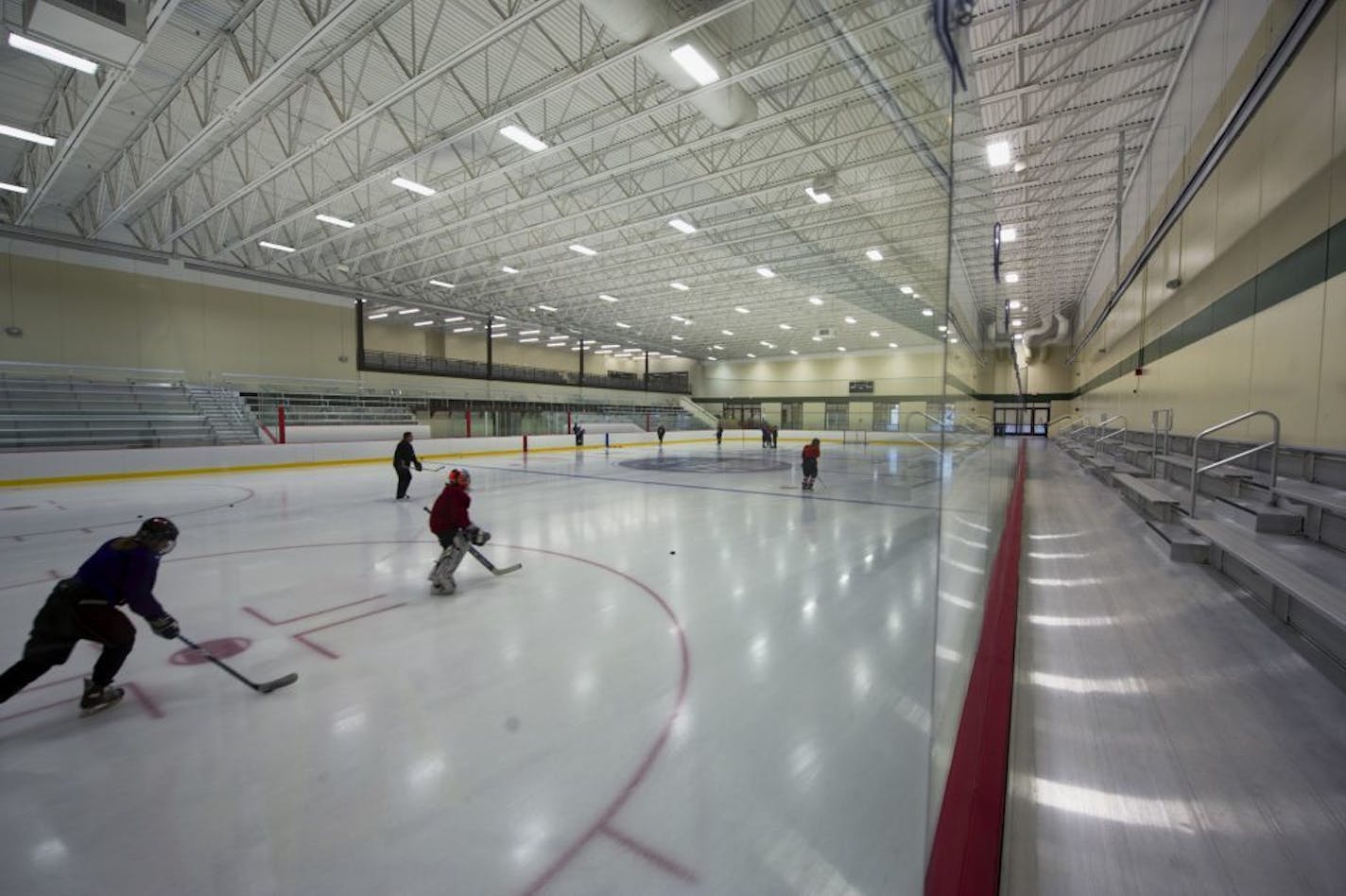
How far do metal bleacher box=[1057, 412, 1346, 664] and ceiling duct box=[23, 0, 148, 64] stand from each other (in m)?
13.1

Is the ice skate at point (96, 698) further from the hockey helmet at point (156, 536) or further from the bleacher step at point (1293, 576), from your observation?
the bleacher step at point (1293, 576)

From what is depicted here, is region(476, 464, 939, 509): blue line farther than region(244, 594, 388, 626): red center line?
Yes

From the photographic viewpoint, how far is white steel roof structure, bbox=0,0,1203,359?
764 cm

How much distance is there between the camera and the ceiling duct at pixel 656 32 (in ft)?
23.5

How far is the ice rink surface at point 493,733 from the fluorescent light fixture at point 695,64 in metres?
7.24

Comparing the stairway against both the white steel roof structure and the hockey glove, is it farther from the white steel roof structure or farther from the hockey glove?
the hockey glove

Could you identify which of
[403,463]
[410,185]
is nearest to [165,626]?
[403,463]

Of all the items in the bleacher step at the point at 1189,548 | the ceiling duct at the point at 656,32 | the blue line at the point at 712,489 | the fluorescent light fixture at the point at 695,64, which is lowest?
the blue line at the point at 712,489

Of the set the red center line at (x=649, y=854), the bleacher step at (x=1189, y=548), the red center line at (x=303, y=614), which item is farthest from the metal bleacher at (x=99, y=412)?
the bleacher step at (x=1189, y=548)

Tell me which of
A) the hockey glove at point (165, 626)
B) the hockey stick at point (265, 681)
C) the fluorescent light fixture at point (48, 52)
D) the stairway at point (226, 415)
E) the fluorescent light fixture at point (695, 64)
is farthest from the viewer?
the stairway at point (226, 415)

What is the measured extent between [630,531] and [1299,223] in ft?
26.2

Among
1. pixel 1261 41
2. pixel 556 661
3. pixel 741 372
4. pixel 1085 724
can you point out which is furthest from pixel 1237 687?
pixel 741 372

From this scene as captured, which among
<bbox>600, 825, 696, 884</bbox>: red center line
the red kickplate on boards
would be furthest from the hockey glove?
<bbox>600, 825, 696, 884</bbox>: red center line

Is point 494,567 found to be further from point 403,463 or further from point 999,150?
point 999,150
